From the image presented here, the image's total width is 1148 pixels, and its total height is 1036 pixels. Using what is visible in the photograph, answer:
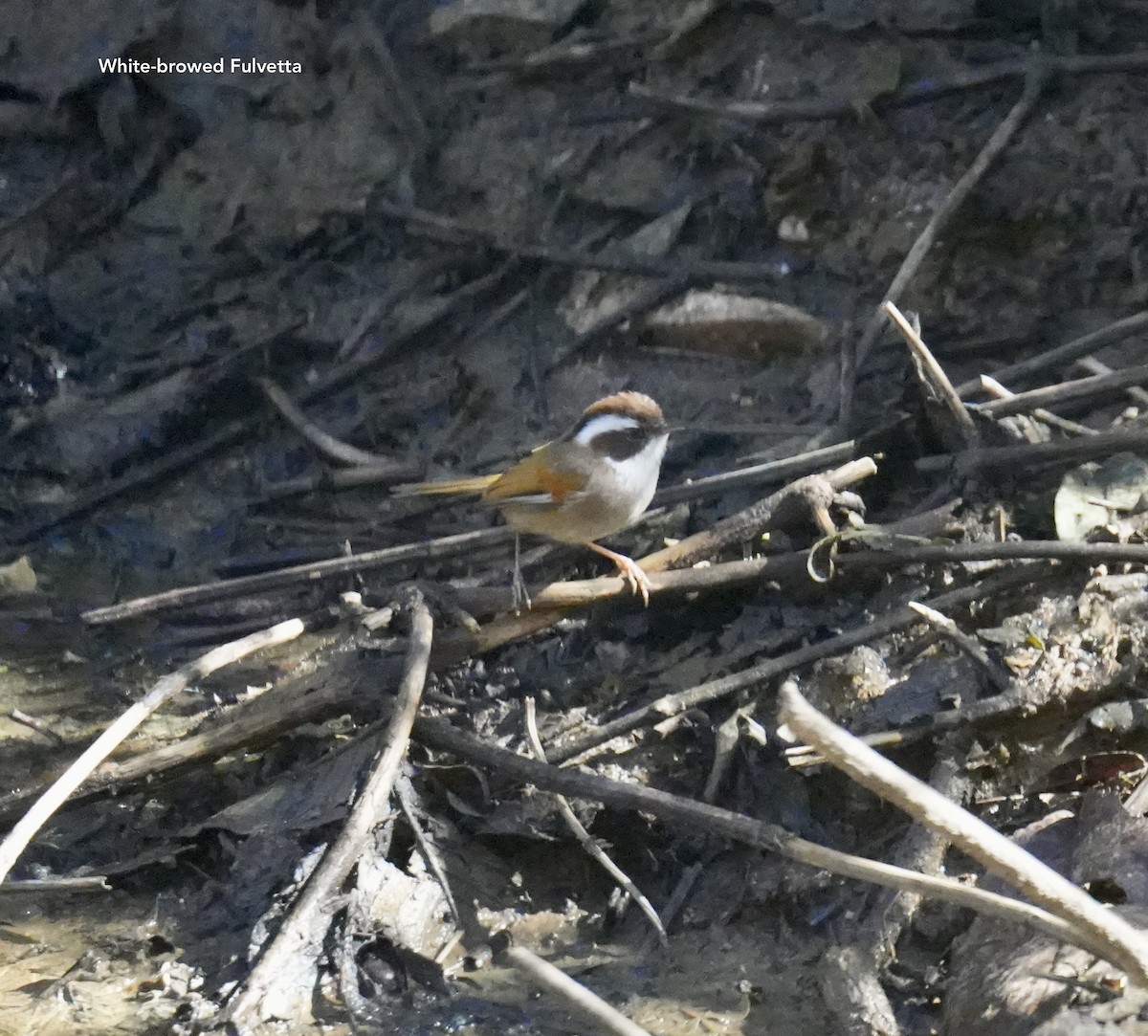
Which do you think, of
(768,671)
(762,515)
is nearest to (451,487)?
(762,515)

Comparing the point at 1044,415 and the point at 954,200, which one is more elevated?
the point at 954,200

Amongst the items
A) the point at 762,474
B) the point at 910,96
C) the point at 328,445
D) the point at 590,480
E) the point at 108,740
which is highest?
the point at 108,740

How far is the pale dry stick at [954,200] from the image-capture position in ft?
19.1

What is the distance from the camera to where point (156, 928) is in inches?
151

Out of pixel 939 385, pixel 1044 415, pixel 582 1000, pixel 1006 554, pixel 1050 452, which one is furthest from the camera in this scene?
pixel 1044 415

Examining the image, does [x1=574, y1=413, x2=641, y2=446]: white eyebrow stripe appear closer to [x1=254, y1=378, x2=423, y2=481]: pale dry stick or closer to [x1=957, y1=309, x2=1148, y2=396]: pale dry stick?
[x1=254, y1=378, x2=423, y2=481]: pale dry stick

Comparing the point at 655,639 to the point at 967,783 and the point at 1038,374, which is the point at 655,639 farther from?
the point at 1038,374

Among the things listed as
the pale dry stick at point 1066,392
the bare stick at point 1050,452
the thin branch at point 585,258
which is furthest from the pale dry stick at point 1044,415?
the thin branch at point 585,258

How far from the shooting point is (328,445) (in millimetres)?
6562

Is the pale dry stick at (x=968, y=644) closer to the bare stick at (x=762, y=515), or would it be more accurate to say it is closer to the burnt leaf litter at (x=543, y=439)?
the burnt leaf litter at (x=543, y=439)

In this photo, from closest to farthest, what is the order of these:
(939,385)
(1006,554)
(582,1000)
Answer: (582,1000)
(1006,554)
(939,385)

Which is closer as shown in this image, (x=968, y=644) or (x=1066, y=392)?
(x=968, y=644)

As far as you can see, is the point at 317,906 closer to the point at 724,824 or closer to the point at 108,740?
the point at 108,740

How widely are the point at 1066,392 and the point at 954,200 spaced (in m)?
1.58
